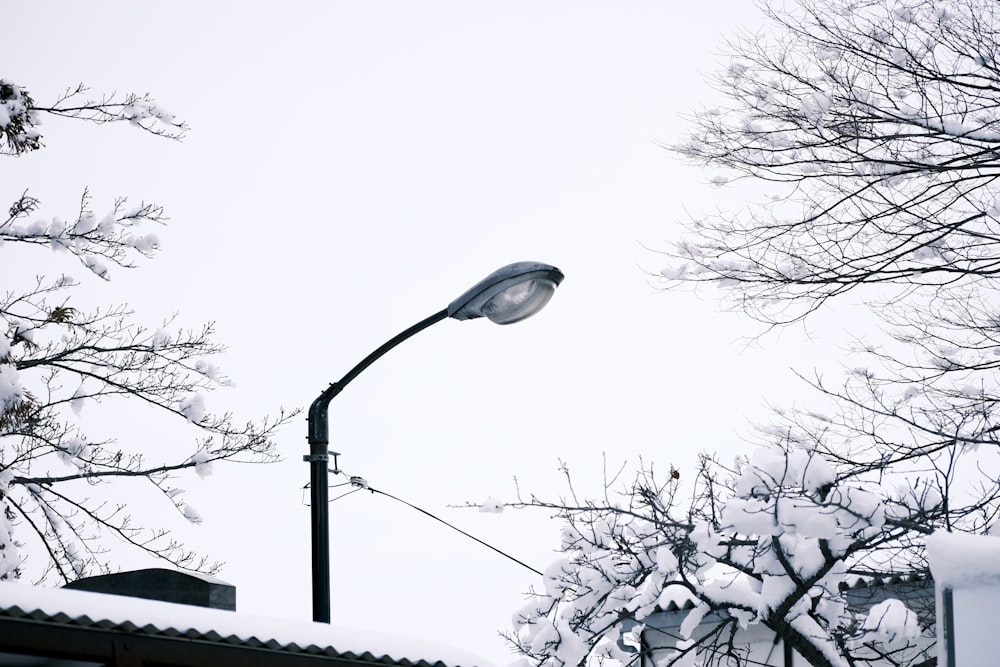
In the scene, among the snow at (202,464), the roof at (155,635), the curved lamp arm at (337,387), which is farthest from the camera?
the snow at (202,464)

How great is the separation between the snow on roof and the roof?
3.10 m

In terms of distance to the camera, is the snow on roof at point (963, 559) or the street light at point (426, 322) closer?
the snow on roof at point (963, 559)

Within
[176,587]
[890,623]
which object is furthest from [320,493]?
[890,623]

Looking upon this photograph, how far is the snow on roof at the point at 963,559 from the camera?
566 centimetres

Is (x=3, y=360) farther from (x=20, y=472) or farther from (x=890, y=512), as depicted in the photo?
(x=890, y=512)

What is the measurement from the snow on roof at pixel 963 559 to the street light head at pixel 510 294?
2.55 metres

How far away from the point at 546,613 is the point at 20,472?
6.93 meters

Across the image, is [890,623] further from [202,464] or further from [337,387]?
[202,464]

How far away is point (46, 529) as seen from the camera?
46.1 feet

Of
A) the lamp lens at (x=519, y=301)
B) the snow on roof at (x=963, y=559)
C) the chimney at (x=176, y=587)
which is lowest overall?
the snow on roof at (x=963, y=559)

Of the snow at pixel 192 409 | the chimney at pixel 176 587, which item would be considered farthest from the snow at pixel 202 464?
the chimney at pixel 176 587

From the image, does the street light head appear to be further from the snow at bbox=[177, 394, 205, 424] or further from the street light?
the snow at bbox=[177, 394, 205, 424]

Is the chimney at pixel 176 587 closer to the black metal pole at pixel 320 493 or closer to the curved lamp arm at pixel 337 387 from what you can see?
the black metal pole at pixel 320 493

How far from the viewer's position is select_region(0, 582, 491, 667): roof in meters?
5.44
